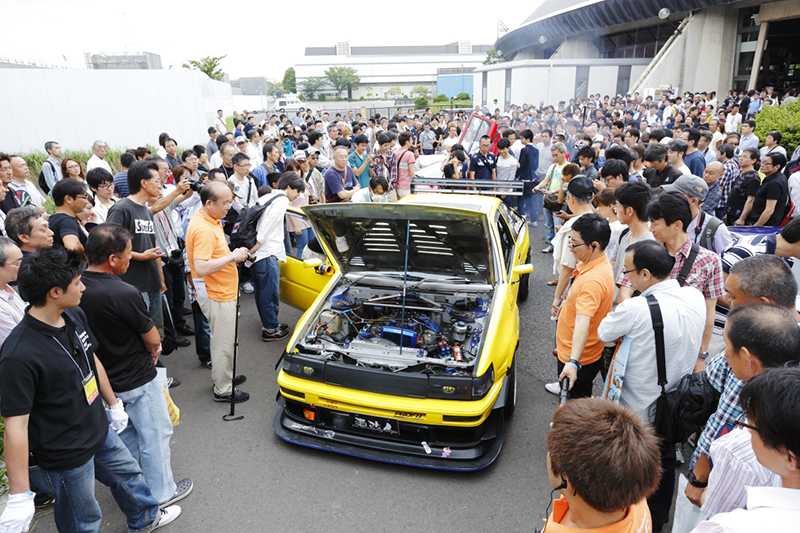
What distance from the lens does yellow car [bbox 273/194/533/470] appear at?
337 centimetres

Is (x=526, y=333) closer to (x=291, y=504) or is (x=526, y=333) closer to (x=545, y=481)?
(x=545, y=481)

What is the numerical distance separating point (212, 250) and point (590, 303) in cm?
315

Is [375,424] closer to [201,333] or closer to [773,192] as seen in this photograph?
[201,333]

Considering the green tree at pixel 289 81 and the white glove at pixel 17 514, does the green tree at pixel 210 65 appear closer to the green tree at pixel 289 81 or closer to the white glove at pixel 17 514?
the white glove at pixel 17 514

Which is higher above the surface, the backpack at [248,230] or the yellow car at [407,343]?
the backpack at [248,230]

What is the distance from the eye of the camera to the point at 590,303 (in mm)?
3195

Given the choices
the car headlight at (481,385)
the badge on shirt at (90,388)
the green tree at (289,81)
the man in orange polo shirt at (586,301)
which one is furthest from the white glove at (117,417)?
the green tree at (289,81)

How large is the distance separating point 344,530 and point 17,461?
1842mm

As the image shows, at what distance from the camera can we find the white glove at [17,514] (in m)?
2.10

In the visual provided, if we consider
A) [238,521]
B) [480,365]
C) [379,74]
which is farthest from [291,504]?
[379,74]

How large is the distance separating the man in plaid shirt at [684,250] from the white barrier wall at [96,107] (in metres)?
15.6

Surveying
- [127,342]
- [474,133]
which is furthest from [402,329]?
[474,133]

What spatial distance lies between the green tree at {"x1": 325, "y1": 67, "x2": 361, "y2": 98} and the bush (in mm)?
77777

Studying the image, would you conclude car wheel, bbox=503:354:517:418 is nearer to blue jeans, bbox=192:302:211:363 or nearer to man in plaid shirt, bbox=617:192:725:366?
man in plaid shirt, bbox=617:192:725:366
